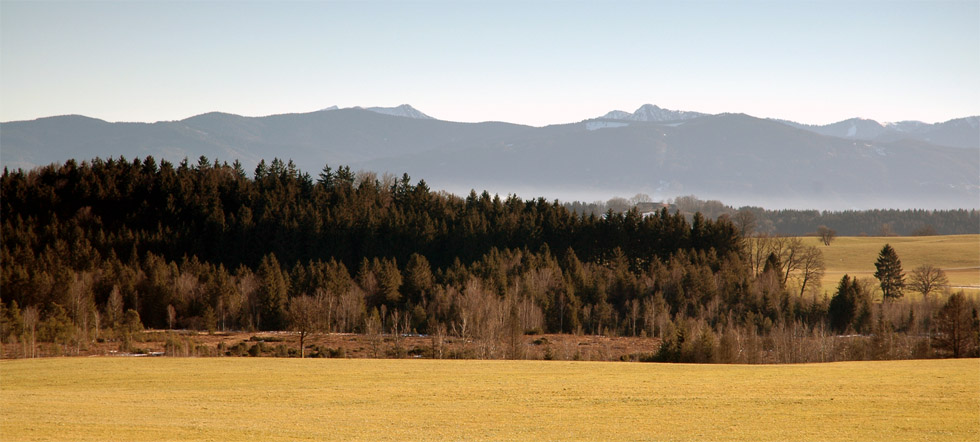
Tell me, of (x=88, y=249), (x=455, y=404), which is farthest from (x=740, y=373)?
(x=88, y=249)

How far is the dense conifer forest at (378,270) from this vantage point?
8312cm

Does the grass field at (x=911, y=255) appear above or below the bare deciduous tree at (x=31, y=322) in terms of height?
above

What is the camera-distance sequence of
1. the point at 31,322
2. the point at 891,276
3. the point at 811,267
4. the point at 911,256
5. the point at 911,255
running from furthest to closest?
the point at 911,255 → the point at 911,256 → the point at 811,267 → the point at 891,276 → the point at 31,322

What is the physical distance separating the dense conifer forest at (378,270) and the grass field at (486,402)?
19.5 m

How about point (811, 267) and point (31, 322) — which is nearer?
point (31, 322)

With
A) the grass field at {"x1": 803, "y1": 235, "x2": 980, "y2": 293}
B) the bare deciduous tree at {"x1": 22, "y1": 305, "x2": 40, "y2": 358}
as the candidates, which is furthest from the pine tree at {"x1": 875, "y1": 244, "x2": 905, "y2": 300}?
the bare deciduous tree at {"x1": 22, "y1": 305, "x2": 40, "y2": 358}

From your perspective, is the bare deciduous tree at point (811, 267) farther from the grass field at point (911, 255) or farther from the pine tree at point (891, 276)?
the grass field at point (911, 255)

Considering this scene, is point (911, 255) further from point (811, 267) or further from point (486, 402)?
point (486, 402)

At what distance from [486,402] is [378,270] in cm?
6689

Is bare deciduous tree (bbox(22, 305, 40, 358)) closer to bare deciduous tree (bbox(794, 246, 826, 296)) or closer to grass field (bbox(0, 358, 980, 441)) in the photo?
grass field (bbox(0, 358, 980, 441))

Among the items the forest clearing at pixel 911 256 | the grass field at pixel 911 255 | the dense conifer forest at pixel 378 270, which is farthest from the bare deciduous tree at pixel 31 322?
the grass field at pixel 911 255

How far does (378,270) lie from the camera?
101 metres

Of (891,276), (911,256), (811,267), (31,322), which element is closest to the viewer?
(31,322)

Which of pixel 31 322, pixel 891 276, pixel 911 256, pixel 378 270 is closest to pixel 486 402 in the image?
pixel 31 322
